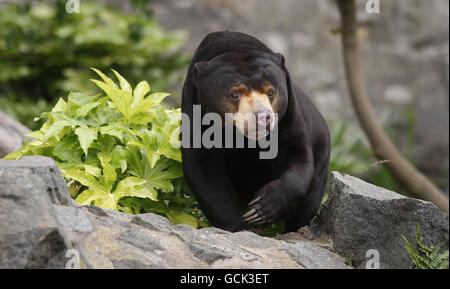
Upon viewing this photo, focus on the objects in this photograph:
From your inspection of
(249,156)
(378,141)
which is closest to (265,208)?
(249,156)

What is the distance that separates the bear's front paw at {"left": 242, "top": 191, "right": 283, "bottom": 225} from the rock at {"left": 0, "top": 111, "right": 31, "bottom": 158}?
265cm

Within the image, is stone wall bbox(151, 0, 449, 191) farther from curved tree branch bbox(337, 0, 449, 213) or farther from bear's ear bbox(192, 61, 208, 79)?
bear's ear bbox(192, 61, 208, 79)

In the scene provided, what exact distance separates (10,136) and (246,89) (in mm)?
3040

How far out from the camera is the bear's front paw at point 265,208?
369 centimetres

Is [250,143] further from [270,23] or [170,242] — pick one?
[270,23]

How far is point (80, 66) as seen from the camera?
28.6 ft

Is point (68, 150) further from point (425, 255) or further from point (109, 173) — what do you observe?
point (425, 255)

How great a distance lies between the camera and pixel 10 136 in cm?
591

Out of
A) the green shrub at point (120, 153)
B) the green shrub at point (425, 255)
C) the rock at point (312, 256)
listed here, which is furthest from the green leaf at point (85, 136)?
the green shrub at point (425, 255)

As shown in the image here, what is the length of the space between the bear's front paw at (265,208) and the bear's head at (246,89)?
1.25 ft

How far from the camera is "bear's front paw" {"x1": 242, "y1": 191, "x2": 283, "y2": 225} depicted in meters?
3.69

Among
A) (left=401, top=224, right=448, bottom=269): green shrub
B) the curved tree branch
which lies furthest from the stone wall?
(left=401, top=224, right=448, bottom=269): green shrub
